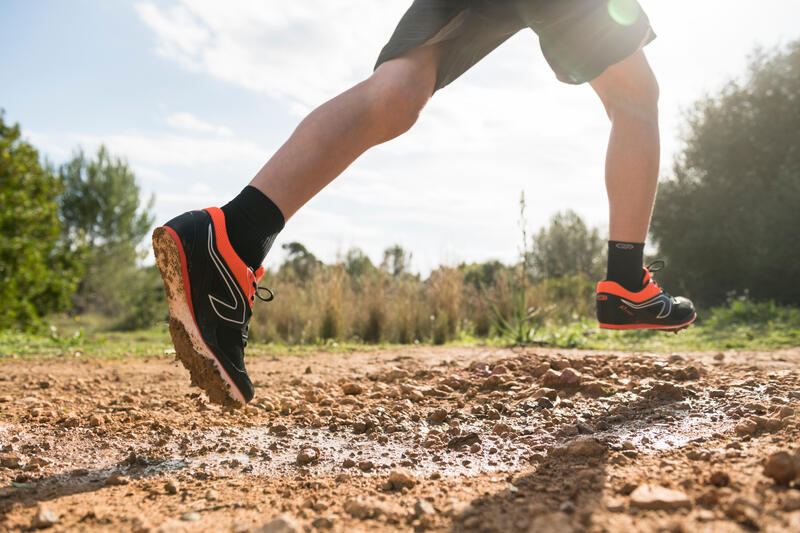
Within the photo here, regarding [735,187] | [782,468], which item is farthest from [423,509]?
[735,187]

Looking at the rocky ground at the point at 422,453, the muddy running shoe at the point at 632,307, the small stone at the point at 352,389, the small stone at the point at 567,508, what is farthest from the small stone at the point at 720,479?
the small stone at the point at 352,389

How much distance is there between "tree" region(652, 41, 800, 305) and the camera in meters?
13.4

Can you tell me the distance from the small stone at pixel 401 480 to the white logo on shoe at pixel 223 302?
0.63m

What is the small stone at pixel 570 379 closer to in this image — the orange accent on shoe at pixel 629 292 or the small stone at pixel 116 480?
the orange accent on shoe at pixel 629 292

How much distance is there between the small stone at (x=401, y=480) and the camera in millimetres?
1219

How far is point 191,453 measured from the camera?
1.55m

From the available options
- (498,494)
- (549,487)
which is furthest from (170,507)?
(549,487)

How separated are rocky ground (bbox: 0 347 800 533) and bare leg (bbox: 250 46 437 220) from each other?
0.73 meters

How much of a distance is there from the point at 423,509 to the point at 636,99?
1.66m

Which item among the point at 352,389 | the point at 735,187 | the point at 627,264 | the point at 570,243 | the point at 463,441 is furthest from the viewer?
the point at 570,243

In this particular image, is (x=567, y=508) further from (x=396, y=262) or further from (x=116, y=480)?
(x=396, y=262)

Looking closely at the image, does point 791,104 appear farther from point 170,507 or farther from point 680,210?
point 170,507

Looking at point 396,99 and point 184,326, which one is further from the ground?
point 396,99

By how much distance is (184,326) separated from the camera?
145 cm
